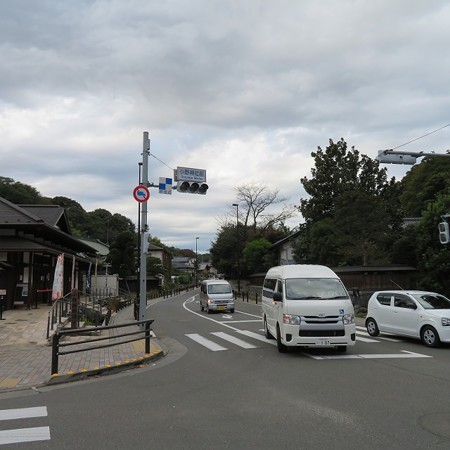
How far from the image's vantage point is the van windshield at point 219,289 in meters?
29.5

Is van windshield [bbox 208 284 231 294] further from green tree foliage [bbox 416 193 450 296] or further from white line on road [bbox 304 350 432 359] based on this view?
white line on road [bbox 304 350 432 359]

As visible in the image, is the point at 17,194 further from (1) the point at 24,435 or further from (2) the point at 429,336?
(1) the point at 24,435

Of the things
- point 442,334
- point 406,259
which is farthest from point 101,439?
point 406,259

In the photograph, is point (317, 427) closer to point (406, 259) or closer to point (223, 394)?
point (223, 394)

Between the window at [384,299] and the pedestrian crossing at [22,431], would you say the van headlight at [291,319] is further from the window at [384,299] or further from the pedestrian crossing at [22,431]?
the pedestrian crossing at [22,431]

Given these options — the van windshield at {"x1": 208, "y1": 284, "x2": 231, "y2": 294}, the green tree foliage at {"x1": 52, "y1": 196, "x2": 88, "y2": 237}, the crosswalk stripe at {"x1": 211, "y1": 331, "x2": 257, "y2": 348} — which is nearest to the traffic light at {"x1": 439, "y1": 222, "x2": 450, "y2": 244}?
the crosswalk stripe at {"x1": 211, "y1": 331, "x2": 257, "y2": 348}

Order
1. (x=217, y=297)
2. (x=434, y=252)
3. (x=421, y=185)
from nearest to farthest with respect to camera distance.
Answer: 1. (x=434, y=252)
2. (x=217, y=297)
3. (x=421, y=185)

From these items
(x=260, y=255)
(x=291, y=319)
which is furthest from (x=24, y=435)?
(x=260, y=255)

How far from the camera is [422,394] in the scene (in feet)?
23.4

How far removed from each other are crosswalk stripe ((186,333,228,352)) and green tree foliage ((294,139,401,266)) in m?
18.0

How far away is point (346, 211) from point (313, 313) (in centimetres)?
2138

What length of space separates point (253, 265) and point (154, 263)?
17204 mm

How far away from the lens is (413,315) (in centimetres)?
1330

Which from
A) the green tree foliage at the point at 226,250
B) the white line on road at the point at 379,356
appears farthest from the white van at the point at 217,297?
the green tree foliage at the point at 226,250
